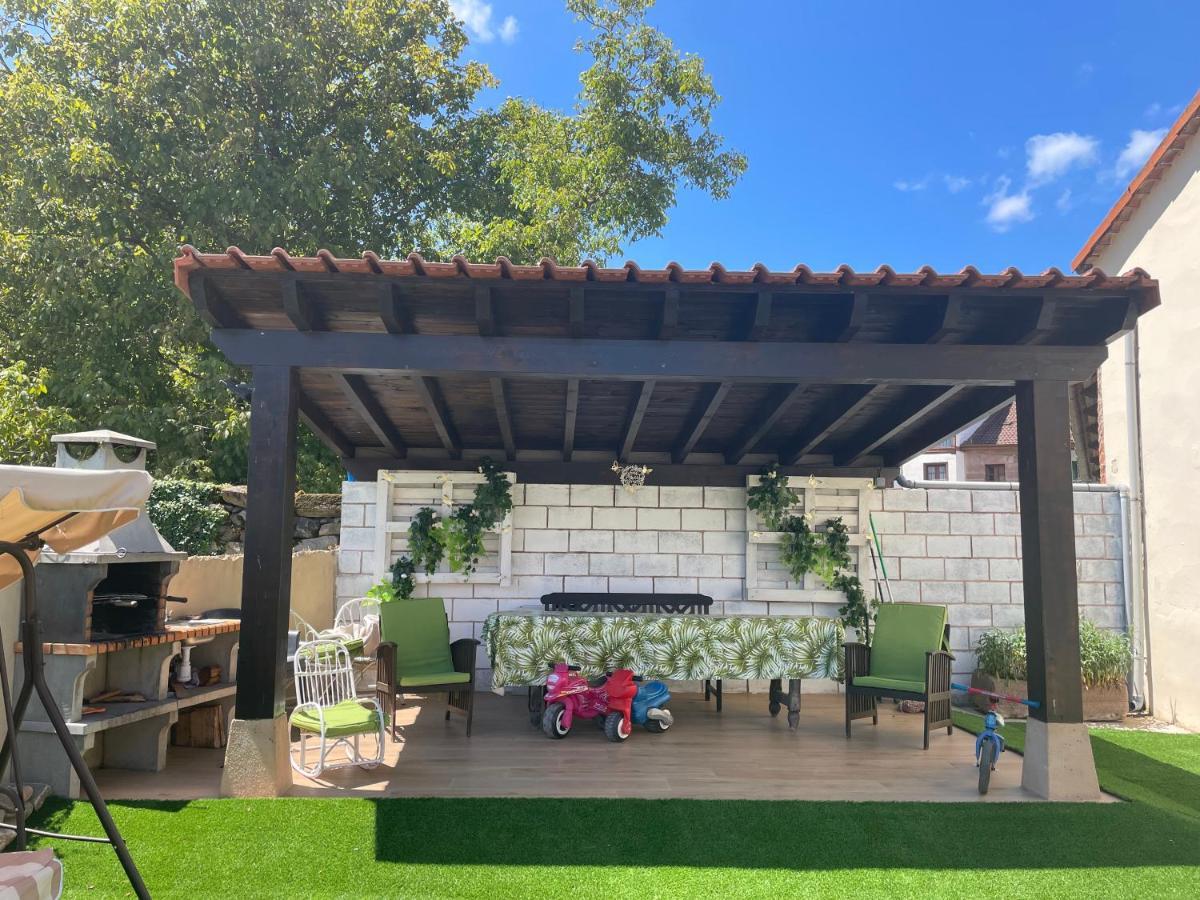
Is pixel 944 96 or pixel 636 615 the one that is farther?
pixel 944 96

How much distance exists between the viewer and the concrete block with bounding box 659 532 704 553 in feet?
25.6

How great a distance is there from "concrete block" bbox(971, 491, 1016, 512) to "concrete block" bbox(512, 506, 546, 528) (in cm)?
434

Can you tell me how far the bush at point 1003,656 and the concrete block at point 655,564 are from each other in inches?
118

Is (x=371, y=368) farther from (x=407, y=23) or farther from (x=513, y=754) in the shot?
(x=407, y=23)

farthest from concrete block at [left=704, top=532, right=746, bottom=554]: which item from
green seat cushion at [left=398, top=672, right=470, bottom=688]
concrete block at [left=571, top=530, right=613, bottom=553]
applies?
green seat cushion at [left=398, top=672, right=470, bottom=688]

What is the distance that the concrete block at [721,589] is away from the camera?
7.77 metres

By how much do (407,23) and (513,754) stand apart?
1200cm

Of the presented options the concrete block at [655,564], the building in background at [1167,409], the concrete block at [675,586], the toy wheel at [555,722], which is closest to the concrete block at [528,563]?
the concrete block at [655,564]

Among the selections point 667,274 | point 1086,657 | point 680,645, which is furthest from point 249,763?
point 1086,657

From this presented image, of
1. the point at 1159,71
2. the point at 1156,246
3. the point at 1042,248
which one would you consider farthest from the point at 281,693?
the point at 1042,248

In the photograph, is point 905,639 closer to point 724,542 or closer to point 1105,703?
point 724,542

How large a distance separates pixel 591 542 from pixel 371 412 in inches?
106

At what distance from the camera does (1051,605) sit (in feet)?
14.4

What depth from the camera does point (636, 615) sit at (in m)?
6.34
